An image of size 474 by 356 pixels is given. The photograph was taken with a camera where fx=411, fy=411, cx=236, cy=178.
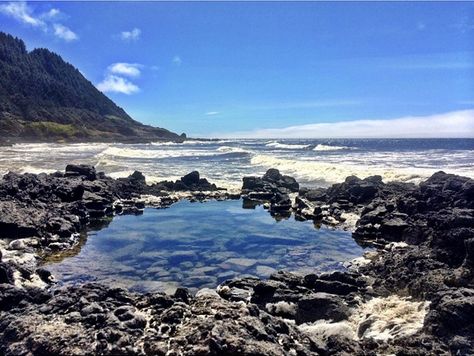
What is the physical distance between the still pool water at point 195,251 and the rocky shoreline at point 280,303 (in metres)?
1.07

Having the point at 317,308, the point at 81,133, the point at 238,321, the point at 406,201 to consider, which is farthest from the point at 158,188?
the point at 81,133

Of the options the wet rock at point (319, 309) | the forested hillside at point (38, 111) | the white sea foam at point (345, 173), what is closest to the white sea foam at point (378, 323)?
the wet rock at point (319, 309)

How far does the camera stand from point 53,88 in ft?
626

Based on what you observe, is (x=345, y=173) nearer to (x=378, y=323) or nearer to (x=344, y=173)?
(x=344, y=173)

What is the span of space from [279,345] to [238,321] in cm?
81

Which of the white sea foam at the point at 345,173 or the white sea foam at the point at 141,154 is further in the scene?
the white sea foam at the point at 141,154

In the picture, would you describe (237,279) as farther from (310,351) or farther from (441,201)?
(441,201)

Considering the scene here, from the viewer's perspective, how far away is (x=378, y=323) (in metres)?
9.27

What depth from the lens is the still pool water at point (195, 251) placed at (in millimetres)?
13570

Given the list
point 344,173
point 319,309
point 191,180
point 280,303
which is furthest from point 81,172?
point 344,173

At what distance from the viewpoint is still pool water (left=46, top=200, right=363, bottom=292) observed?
13.6 metres

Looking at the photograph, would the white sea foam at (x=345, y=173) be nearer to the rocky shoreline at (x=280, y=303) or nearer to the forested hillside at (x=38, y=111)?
the rocky shoreline at (x=280, y=303)

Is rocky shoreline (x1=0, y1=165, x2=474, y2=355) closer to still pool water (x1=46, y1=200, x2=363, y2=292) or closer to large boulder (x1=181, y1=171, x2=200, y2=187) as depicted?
still pool water (x1=46, y1=200, x2=363, y2=292)

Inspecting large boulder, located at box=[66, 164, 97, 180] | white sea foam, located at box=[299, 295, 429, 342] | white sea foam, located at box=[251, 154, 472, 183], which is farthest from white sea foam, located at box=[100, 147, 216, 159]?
white sea foam, located at box=[299, 295, 429, 342]
